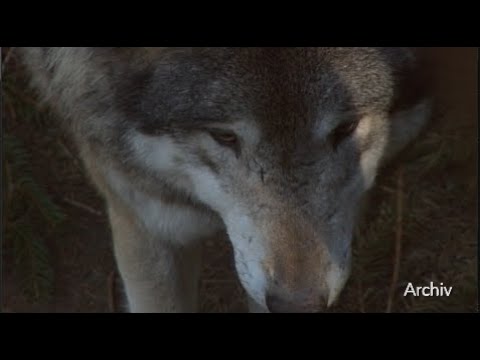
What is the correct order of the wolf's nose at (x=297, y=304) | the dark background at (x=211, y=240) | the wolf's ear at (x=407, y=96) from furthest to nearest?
1. the dark background at (x=211, y=240)
2. the wolf's ear at (x=407, y=96)
3. the wolf's nose at (x=297, y=304)

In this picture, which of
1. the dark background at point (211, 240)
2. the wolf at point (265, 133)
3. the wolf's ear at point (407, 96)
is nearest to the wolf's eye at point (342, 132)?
the wolf at point (265, 133)

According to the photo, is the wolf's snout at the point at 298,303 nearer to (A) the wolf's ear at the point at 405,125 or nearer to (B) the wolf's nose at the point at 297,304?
(B) the wolf's nose at the point at 297,304

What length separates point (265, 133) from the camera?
67.6 inches

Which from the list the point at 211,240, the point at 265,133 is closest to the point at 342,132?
the point at 265,133

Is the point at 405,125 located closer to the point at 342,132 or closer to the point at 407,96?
the point at 407,96

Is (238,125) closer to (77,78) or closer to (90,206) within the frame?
(77,78)

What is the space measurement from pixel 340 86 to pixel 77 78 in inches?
23.9

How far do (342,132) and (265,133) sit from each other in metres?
0.16

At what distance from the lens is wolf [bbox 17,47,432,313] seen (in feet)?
5.58

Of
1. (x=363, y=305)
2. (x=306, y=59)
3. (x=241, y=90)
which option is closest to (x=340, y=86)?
(x=306, y=59)

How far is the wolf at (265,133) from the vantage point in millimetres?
1701

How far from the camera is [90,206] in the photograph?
322cm

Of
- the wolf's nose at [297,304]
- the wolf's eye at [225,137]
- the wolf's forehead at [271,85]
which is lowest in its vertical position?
the wolf's nose at [297,304]

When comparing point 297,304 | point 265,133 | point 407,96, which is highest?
point 407,96
